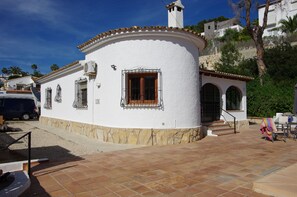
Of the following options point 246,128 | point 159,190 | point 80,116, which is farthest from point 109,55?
point 246,128

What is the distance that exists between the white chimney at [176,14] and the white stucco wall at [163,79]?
2.19 m

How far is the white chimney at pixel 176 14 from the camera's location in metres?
12.1

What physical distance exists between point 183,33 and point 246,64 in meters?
20.8

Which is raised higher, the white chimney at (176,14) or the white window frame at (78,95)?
the white chimney at (176,14)

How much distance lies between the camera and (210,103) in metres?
14.0

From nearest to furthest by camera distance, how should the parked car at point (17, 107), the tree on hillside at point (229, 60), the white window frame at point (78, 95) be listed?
the white window frame at point (78, 95) → the parked car at point (17, 107) → the tree on hillside at point (229, 60)

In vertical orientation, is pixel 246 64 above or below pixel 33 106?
above

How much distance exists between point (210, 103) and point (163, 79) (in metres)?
5.42

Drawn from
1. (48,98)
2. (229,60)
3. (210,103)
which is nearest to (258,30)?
(229,60)

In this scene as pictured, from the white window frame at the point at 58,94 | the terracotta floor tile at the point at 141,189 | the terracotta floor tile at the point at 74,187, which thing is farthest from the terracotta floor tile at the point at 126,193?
the white window frame at the point at 58,94

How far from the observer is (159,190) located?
176 inches

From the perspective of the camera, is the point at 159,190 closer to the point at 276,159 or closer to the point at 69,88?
the point at 276,159

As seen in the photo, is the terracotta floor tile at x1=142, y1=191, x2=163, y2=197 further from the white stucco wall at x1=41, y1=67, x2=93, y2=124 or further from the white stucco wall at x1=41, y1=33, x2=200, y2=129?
the white stucco wall at x1=41, y1=67, x2=93, y2=124

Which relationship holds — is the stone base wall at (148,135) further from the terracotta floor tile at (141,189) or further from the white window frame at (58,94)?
the white window frame at (58,94)
